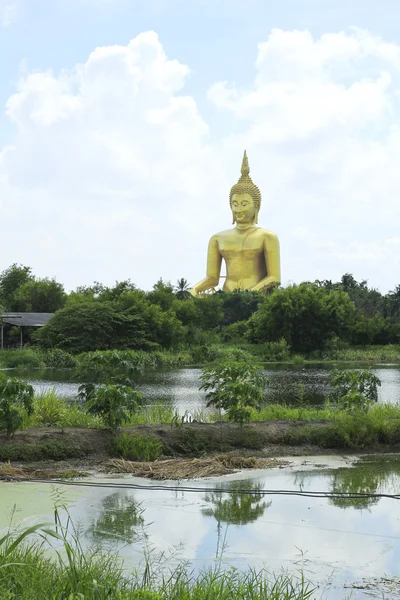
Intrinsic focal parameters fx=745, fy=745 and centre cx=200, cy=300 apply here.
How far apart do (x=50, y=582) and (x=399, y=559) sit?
8.78 feet

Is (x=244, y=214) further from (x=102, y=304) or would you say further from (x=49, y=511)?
(x=49, y=511)

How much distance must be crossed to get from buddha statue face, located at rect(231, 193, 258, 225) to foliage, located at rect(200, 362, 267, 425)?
156 ft

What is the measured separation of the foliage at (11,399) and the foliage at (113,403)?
854mm

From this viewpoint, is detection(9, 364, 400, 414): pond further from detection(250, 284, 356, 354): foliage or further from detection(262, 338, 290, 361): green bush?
detection(250, 284, 356, 354): foliage

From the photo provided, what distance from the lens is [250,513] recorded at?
6.59 meters

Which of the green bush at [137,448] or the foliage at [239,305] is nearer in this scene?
the green bush at [137,448]

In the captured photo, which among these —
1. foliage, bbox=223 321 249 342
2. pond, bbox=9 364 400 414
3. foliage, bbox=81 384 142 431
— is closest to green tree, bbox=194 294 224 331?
foliage, bbox=223 321 249 342

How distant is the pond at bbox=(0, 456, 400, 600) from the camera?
5137mm

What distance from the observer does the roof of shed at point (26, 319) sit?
4031 centimetres

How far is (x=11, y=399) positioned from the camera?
336 inches

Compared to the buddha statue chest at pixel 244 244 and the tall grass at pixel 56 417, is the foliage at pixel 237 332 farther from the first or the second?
the tall grass at pixel 56 417

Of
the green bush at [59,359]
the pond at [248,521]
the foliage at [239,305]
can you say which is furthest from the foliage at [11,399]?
the foliage at [239,305]

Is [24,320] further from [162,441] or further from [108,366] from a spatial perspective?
[162,441]

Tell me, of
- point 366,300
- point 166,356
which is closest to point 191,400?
point 166,356
